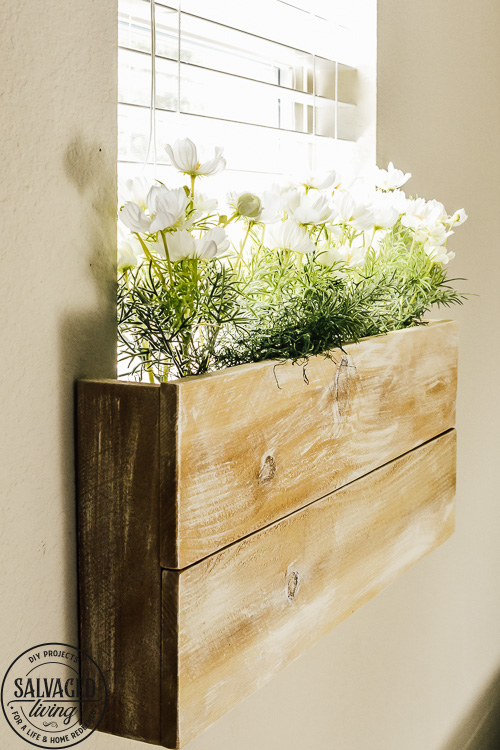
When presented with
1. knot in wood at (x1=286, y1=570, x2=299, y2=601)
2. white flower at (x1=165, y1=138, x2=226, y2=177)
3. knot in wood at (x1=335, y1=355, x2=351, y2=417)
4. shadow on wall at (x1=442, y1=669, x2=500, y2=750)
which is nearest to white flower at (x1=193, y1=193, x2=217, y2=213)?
white flower at (x1=165, y1=138, x2=226, y2=177)

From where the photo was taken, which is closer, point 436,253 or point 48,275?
point 48,275

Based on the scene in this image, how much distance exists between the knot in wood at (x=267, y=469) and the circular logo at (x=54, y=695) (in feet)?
0.86

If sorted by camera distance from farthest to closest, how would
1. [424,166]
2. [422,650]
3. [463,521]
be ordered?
[463,521] < [422,650] < [424,166]

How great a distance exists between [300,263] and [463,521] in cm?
127

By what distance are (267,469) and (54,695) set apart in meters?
0.32

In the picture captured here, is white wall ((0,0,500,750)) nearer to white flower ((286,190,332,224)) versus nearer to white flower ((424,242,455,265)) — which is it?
white flower ((286,190,332,224))

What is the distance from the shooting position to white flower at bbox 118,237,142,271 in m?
0.79

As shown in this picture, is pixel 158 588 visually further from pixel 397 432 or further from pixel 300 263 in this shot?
pixel 397 432

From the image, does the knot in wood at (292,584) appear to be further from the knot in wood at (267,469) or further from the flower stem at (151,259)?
the flower stem at (151,259)

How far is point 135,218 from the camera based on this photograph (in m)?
0.73

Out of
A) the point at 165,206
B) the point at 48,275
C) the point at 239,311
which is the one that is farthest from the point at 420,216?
the point at 48,275

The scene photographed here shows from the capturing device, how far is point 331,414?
96 cm

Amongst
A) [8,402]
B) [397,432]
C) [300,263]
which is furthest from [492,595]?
[8,402]

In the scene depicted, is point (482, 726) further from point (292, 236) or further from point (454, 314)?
point (292, 236)
